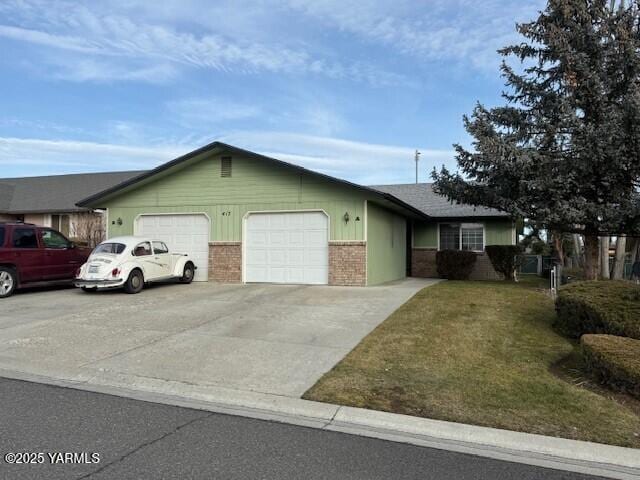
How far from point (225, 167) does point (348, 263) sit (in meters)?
5.31

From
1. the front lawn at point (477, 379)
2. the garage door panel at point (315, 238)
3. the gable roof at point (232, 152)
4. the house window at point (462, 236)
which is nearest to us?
the front lawn at point (477, 379)

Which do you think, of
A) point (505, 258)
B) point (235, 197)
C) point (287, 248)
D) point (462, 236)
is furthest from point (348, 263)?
point (462, 236)

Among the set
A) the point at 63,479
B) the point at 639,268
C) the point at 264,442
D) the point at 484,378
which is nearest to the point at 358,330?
the point at 484,378

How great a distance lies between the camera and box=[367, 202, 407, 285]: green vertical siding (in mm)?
16033

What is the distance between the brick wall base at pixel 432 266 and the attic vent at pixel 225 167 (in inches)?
369

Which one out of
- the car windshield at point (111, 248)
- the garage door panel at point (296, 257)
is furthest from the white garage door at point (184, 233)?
the car windshield at point (111, 248)

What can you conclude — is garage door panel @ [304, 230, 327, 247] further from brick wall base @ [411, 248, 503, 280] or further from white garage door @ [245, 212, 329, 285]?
brick wall base @ [411, 248, 503, 280]

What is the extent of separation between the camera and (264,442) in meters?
4.62

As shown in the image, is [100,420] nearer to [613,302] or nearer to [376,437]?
[376,437]

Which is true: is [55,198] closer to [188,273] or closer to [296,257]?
[188,273]

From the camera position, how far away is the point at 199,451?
14.3 feet

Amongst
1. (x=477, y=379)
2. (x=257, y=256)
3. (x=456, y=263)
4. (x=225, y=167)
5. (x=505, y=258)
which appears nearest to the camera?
(x=477, y=379)

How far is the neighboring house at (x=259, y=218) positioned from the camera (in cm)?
1566

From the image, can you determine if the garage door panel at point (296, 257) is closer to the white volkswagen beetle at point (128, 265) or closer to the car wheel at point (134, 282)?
the white volkswagen beetle at point (128, 265)
